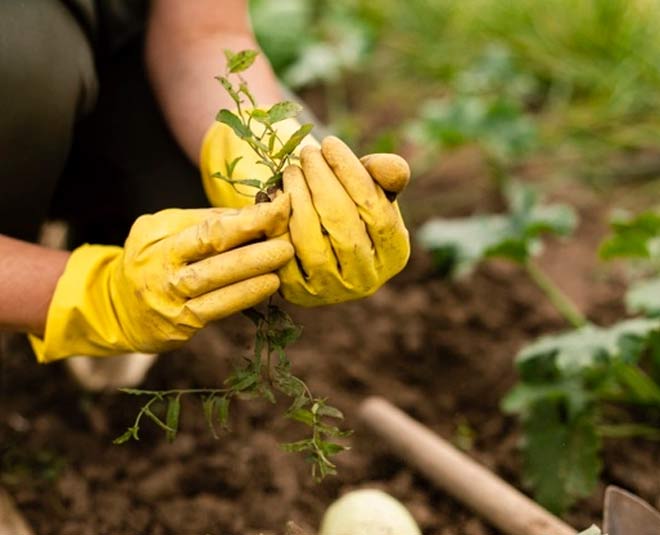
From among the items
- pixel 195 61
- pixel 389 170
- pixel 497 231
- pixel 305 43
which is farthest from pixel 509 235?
pixel 305 43

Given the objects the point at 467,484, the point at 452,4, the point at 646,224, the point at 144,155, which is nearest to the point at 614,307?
the point at 646,224

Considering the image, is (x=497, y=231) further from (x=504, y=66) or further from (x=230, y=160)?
(x=504, y=66)

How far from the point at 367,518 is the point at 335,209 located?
41 cm

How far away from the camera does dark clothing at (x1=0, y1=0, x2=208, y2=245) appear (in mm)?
1442

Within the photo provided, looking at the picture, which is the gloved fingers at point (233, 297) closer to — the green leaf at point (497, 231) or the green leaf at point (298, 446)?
the green leaf at point (298, 446)

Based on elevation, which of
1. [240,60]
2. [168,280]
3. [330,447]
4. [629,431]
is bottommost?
[629,431]

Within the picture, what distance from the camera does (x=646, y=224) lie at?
171 cm

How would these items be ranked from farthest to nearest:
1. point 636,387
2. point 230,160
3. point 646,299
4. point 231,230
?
point 636,387 → point 646,299 → point 230,160 → point 231,230

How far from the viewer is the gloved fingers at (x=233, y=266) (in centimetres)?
114

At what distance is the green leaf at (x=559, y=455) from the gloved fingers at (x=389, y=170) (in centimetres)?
65

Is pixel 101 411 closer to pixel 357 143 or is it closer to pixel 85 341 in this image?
pixel 85 341

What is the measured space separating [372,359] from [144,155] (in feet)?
2.01

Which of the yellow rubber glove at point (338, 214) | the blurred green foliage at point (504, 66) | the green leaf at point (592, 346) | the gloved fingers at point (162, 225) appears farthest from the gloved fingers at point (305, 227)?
the blurred green foliage at point (504, 66)

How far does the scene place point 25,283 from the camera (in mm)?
1271
